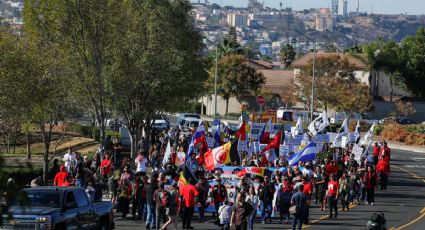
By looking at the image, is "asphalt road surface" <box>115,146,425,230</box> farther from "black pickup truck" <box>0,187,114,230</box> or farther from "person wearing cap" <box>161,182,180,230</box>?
"black pickup truck" <box>0,187,114,230</box>

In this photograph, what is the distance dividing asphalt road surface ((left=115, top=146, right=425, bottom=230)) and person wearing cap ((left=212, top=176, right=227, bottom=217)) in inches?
24.0

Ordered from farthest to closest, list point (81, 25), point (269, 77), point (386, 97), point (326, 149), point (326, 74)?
point (269, 77) → point (386, 97) → point (326, 74) → point (326, 149) → point (81, 25)

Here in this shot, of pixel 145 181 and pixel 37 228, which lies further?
pixel 145 181

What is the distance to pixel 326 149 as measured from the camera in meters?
44.1

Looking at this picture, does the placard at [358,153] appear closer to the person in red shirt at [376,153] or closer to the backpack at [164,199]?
the person in red shirt at [376,153]

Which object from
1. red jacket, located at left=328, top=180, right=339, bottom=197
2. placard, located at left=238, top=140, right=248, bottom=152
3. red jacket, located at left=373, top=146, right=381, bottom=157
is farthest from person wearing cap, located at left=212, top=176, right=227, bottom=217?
red jacket, located at left=373, top=146, right=381, bottom=157

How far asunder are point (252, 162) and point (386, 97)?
73741mm

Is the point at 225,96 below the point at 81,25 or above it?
below

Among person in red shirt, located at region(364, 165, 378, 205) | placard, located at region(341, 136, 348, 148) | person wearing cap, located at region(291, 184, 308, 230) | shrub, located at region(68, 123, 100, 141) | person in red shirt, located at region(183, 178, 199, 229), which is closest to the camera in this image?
person wearing cap, located at region(291, 184, 308, 230)

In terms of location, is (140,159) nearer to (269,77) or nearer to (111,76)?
(111,76)

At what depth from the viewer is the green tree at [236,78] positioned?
92375 mm

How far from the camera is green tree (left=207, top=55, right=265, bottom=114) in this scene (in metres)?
92.4

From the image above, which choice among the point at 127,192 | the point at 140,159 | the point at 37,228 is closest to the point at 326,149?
the point at 140,159

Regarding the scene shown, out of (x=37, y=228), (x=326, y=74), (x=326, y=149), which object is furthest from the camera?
(x=326, y=74)
